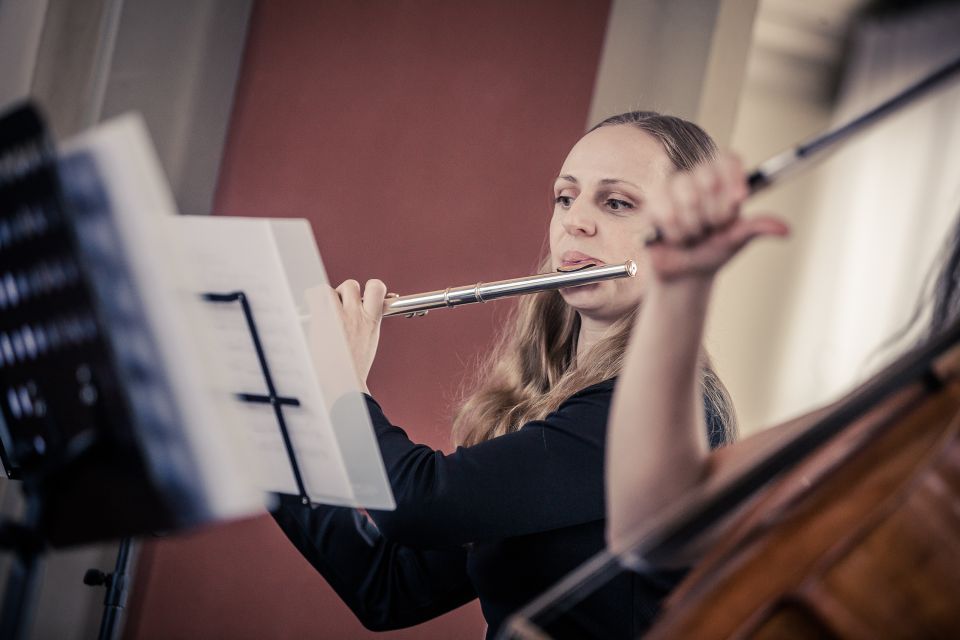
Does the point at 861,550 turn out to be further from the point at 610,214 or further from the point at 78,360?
the point at 610,214

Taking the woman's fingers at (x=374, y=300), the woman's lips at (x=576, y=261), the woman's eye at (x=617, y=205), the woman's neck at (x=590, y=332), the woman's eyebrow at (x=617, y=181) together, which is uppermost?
the woman's eyebrow at (x=617, y=181)

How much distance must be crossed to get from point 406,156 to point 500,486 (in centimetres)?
115

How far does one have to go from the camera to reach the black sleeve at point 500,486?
1.15 metres

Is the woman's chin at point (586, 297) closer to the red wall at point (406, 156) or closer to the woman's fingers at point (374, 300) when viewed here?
the woman's fingers at point (374, 300)

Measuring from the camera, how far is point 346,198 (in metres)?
2.12

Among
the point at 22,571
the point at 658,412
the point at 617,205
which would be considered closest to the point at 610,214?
the point at 617,205

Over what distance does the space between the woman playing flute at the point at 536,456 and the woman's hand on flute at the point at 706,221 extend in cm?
32

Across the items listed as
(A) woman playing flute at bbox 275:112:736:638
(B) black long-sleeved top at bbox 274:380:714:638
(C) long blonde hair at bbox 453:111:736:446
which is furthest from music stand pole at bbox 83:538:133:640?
(C) long blonde hair at bbox 453:111:736:446

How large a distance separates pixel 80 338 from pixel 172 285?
0.26 ft

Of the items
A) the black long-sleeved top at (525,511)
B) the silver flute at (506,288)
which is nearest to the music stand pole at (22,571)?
the black long-sleeved top at (525,511)

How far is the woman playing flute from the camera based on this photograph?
1148mm

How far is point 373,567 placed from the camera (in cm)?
142

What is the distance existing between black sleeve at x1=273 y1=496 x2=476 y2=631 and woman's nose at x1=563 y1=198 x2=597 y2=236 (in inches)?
20.4

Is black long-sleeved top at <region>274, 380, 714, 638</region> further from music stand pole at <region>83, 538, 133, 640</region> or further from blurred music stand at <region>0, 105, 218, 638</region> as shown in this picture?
blurred music stand at <region>0, 105, 218, 638</region>
